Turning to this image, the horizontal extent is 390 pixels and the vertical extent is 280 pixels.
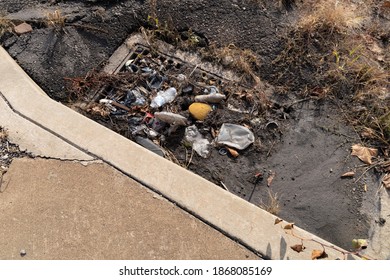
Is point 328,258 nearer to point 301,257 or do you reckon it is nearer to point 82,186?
point 301,257

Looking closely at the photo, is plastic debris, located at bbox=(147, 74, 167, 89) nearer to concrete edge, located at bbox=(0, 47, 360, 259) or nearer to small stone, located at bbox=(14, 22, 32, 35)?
concrete edge, located at bbox=(0, 47, 360, 259)

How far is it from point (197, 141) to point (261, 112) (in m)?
0.51

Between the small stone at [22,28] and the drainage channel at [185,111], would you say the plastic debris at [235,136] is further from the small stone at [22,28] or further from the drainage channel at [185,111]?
the small stone at [22,28]

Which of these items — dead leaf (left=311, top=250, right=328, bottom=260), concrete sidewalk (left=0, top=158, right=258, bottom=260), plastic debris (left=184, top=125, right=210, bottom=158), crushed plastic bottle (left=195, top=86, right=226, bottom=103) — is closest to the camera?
dead leaf (left=311, top=250, right=328, bottom=260)

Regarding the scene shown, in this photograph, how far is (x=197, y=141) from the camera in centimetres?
267

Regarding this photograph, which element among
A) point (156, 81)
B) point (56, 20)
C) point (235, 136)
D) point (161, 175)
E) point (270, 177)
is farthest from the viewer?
point (56, 20)

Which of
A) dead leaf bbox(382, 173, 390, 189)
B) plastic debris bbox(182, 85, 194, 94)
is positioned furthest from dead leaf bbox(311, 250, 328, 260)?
plastic debris bbox(182, 85, 194, 94)

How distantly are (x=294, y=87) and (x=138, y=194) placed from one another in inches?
54.5

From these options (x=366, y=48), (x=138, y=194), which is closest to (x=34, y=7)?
(x=138, y=194)

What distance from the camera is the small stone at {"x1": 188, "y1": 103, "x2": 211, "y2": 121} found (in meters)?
2.72

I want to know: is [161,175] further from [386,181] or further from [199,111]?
[386,181]

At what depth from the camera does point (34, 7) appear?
318 centimetres

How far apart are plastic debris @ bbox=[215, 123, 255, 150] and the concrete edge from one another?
38 centimetres

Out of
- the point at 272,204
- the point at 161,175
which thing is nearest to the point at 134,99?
the point at 161,175
